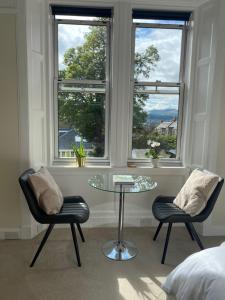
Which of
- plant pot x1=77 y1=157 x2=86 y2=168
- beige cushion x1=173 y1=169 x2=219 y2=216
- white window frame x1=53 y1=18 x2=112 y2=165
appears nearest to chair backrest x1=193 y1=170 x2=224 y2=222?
beige cushion x1=173 y1=169 x2=219 y2=216

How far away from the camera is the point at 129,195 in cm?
309

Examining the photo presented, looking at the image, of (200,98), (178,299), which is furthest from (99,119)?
(178,299)

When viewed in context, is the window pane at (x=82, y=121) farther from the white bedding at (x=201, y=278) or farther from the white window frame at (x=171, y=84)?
the white bedding at (x=201, y=278)

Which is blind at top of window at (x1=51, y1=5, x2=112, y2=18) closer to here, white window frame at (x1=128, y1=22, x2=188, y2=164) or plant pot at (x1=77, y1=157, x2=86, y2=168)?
white window frame at (x1=128, y1=22, x2=188, y2=164)

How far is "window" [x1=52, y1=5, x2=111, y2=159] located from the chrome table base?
1.06m

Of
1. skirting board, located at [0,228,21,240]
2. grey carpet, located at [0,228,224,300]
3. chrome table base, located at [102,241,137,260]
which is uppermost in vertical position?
skirting board, located at [0,228,21,240]

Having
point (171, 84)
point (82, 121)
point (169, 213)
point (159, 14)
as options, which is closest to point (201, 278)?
point (169, 213)

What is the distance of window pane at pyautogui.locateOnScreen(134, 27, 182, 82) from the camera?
3.03 metres

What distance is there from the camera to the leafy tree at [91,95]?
9.85ft

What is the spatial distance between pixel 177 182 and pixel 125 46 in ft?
5.62

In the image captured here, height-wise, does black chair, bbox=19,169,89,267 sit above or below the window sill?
below

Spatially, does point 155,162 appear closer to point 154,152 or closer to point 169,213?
point 154,152

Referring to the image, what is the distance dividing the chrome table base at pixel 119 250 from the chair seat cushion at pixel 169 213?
45cm

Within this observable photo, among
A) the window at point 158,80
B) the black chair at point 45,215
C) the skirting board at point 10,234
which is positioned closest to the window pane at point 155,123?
the window at point 158,80
